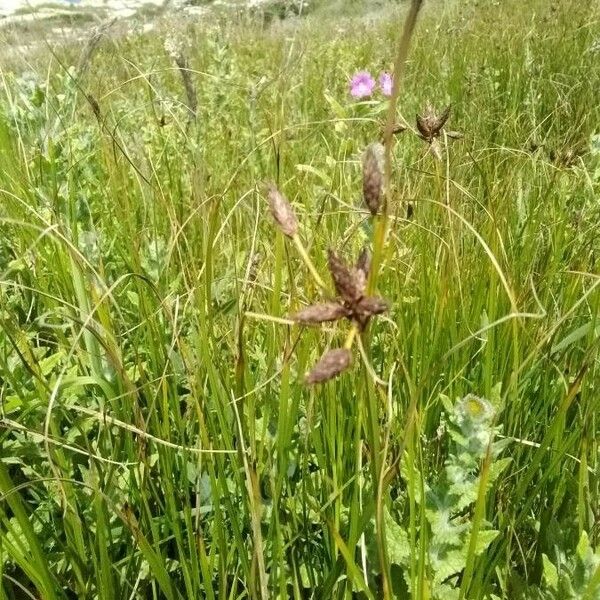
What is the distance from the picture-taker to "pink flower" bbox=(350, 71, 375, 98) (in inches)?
69.2

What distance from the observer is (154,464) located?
895 mm

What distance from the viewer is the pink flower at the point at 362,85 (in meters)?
1.76

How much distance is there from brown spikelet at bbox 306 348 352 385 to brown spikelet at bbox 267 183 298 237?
0.27 feet

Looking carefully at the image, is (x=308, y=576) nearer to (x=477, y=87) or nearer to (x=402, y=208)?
(x=402, y=208)

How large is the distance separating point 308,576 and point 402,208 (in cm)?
80

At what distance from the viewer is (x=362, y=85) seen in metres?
1.80

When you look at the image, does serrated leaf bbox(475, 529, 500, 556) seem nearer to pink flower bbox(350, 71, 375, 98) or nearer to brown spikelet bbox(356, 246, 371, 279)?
brown spikelet bbox(356, 246, 371, 279)

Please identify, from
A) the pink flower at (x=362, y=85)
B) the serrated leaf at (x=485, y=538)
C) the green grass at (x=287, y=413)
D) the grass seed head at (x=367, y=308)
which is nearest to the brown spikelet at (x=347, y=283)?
the grass seed head at (x=367, y=308)

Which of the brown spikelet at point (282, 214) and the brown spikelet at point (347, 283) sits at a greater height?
the brown spikelet at point (282, 214)

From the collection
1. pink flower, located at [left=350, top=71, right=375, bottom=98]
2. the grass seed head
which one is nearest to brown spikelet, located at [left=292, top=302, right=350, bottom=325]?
the grass seed head

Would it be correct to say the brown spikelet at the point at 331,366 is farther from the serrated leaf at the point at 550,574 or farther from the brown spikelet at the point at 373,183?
the serrated leaf at the point at 550,574

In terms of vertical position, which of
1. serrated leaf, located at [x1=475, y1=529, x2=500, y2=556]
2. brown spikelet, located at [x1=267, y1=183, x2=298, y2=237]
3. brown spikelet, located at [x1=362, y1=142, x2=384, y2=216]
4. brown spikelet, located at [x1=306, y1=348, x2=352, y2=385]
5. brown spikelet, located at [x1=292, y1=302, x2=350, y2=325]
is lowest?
serrated leaf, located at [x1=475, y1=529, x2=500, y2=556]

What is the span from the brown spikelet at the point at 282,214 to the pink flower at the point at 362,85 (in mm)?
1406

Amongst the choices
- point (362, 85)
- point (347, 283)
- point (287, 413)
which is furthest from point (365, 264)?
point (362, 85)
